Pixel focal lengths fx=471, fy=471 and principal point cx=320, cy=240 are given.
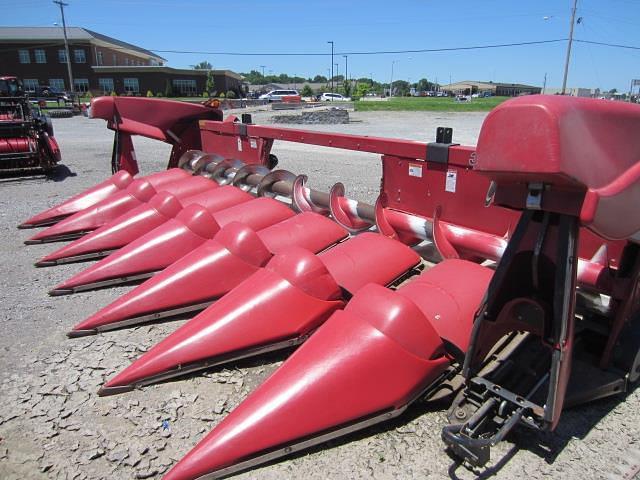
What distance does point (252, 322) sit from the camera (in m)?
2.54

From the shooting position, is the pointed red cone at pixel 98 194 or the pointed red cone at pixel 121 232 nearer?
the pointed red cone at pixel 121 232

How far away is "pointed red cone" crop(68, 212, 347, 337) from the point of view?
3.02 m

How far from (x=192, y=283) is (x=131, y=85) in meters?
59.3

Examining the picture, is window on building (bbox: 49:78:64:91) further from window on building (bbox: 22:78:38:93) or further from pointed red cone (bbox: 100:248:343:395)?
pointed red cone (bbox: 100:248:343:395)

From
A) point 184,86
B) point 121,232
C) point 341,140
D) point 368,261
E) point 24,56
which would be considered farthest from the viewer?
point 184,86

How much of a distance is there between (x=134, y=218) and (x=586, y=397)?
11.9ft

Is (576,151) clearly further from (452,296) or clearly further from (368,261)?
(368,261)

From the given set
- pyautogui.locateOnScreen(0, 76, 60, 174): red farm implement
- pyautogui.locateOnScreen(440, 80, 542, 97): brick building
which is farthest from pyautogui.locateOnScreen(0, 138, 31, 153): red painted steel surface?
pyautogui.locateOnScreen(440, 80, 542, 97): brick building

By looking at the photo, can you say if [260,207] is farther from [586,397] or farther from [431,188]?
[586,397]

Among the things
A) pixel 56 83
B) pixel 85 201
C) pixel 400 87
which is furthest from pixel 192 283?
pixel 400 87

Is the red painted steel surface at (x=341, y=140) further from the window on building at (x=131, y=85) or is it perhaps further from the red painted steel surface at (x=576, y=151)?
the window on building at (x=131, y=85)

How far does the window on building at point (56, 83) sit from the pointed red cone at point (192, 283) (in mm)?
62305

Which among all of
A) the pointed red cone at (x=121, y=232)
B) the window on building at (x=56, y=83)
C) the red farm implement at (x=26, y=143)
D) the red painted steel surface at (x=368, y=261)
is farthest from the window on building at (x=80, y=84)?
the red painted steel surface at (x=368, y=261)

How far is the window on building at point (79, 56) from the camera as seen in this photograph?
54.9 meters
